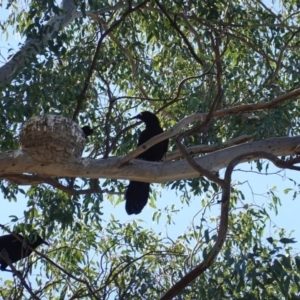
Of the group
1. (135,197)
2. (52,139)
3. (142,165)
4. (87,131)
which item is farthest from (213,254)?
(87,131)

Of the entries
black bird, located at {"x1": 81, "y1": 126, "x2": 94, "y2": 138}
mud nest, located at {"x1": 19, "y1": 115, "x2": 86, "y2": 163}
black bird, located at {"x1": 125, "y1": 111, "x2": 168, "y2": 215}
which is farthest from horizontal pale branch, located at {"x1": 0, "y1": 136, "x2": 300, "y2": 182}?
black bird, located at {"x1": 81, "y1": 126, "x2": 94, "y2": 138}

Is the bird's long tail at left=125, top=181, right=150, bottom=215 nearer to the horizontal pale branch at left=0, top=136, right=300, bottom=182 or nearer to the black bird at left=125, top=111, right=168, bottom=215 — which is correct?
the black bird at left=125, top=111, right=168, bottom=215

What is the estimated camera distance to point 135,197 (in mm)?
7828

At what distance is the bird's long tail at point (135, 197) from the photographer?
781 cm

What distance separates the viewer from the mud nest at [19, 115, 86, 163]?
256 inches

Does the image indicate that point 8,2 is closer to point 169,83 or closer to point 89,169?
point 169,83

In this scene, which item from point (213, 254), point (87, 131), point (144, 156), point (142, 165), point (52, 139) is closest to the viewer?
point (213, 254)

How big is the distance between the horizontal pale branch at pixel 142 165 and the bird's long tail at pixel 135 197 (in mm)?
1409

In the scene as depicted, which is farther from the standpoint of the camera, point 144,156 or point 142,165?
point 144,156

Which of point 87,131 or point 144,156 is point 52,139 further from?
point 144,156

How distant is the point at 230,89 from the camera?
347 inches

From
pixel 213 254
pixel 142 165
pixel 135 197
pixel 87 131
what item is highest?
pixel 87 131

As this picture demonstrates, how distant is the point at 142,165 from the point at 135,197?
5.04ft

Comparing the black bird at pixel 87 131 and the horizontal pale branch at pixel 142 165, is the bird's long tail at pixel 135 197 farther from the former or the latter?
the horizontal pale branch at pixel 142 165
